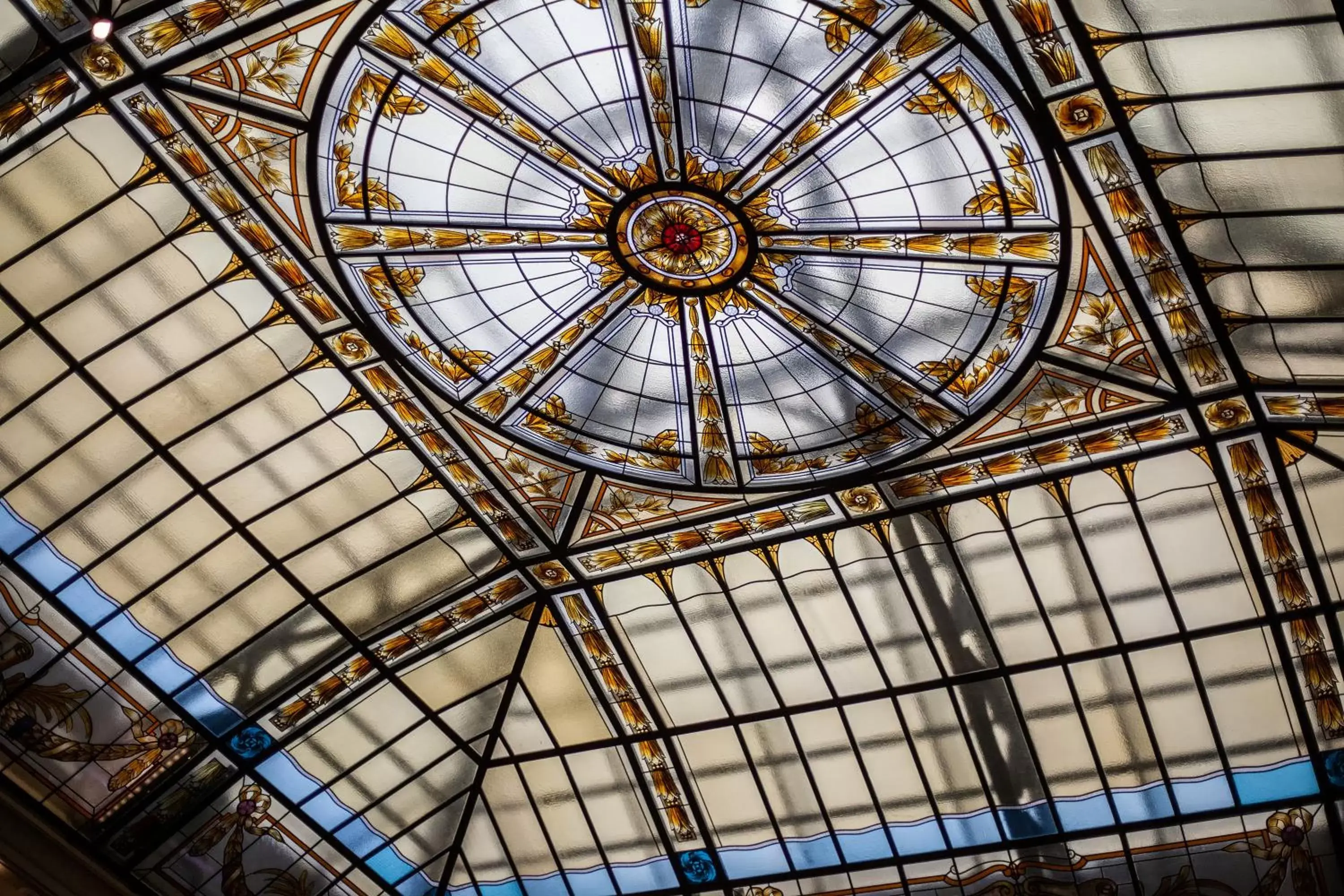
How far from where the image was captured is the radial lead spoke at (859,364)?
16.7m

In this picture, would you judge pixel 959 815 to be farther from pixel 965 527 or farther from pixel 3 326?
pixel 3 326

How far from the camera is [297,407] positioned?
1823cm

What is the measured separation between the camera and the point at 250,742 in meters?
Result: 20.4

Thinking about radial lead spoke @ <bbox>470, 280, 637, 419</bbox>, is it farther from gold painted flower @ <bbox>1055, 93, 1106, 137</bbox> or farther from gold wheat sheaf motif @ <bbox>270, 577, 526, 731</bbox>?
gold painted flower @ <bbox>1055, 93, 1106, 137</bbox>

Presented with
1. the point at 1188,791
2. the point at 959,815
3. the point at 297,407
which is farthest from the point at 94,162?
the point at 1188,791

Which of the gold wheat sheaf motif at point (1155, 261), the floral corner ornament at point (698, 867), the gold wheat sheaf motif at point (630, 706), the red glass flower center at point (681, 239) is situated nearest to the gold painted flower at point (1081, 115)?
the gold wheat sheaf motif at point (1155, 261)

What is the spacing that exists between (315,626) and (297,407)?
3.90 metres

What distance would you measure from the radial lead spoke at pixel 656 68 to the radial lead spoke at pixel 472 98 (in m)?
0.88

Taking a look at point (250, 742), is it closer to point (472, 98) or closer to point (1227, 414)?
point (472, 98)

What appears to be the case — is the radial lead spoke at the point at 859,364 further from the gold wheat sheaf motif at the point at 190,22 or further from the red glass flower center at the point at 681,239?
the gold wheat sheaf motif at the point at 190,22

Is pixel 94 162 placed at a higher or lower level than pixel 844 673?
higher

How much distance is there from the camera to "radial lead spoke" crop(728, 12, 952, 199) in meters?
13.8

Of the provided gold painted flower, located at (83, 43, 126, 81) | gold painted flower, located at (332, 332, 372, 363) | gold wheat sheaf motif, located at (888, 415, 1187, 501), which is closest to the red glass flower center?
gold painted flower, located at (332, 332, 372, 363)

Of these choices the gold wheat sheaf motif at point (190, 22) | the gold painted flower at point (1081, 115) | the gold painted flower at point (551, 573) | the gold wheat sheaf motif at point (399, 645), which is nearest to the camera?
the gold painted flower at point (1081, 115)
